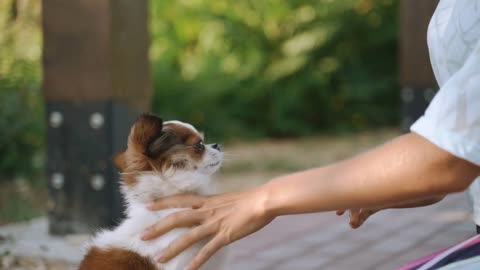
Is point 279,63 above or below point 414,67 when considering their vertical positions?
below

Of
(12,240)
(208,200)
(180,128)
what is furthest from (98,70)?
(208,200)

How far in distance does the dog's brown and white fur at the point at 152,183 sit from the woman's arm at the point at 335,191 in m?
0.11

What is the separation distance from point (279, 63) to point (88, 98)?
5.53 metres

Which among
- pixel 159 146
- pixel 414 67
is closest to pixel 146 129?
pixel 159 146

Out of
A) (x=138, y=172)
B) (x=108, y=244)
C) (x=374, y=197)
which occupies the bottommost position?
(x=108, y=244)

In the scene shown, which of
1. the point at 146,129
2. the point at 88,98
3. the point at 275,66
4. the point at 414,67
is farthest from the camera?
the point at 275,66

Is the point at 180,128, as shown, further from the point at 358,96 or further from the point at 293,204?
the point at 358,96

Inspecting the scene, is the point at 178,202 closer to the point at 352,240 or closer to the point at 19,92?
the point at 352,240

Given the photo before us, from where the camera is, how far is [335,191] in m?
1.83

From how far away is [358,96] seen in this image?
33.2 feet

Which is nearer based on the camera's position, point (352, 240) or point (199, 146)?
point (199, 146)

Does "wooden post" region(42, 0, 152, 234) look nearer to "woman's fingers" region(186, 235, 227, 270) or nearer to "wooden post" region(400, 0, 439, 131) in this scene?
"woman's fingers" region(186, 235, 227, 270)

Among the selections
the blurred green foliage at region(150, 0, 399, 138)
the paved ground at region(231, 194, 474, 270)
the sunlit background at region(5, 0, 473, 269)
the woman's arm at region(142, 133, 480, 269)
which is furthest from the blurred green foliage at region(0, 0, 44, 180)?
the woman's arm at region(142, 133, 480, 269)

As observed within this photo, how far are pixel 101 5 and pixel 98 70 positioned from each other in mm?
367
